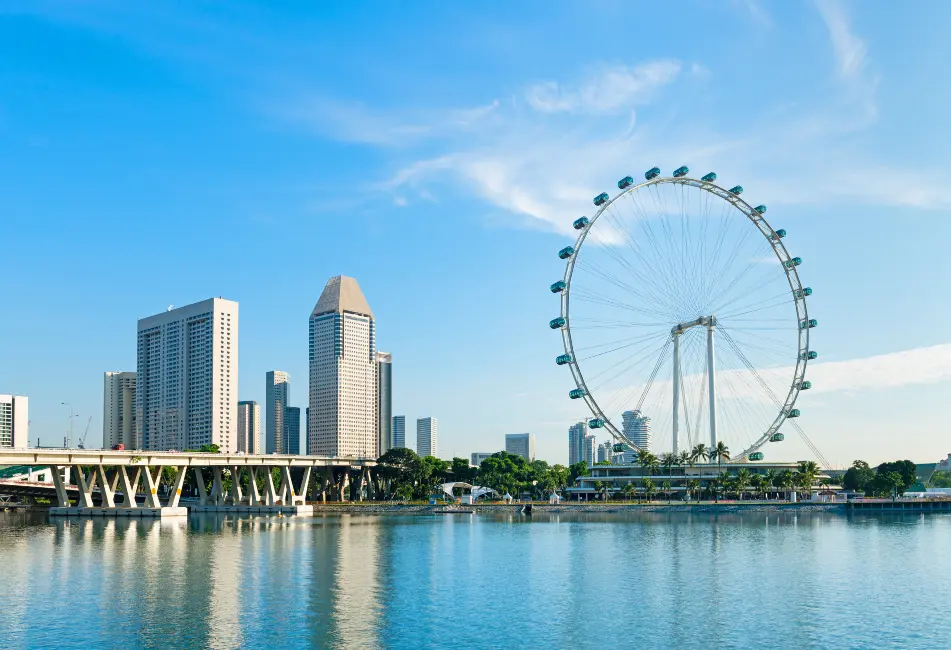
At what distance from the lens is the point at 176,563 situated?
8875 cm

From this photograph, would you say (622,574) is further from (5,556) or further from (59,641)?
(5,556)

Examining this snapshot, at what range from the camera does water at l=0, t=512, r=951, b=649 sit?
182 feet

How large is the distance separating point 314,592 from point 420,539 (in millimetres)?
52146

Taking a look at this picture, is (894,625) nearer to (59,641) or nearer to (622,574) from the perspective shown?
(622,574)

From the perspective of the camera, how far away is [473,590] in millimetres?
73812

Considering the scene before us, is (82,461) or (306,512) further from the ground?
(82,461)

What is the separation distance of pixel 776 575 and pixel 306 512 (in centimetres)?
13250

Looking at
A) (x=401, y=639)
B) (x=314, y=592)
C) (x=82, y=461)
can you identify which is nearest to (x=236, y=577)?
(x=314, y=592)

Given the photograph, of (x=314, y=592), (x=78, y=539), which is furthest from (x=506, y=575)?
(x=78, y=539)

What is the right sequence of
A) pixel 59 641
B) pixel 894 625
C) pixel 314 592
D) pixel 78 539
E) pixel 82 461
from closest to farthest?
pixel 59 641
pixel 894 625
pixel 314 592
pixel 78 539
pixel 82 461

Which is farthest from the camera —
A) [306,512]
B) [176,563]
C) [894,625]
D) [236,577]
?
[306,512]

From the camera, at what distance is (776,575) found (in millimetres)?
81500

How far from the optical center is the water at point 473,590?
55.6m

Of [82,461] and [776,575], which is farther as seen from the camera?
[82,461]
